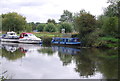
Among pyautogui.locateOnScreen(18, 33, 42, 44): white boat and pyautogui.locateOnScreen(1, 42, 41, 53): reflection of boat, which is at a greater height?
pyautogui.locateOnScreen(18, 33, 42, 44): white boat

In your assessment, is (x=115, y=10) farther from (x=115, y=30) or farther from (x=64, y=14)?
(x=64, y=14)

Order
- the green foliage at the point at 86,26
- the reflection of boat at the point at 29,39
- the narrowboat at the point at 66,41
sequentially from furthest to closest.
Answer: the reflection of boat at the point at 29,39 → the narrowboat at the point at 66,41 → the green foliage at the point at 86,26

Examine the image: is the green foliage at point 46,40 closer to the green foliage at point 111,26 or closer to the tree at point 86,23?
the tree at point 86,23

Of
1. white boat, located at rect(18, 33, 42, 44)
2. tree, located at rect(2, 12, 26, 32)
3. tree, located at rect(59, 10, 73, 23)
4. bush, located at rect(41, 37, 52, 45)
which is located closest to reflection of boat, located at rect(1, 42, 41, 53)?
white boat, located at rect(18, 33, 42, 44)

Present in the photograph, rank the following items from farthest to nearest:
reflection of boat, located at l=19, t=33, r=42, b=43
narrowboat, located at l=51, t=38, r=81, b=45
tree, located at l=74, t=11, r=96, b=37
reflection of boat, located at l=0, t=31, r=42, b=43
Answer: reflection of boat, located at l=0, t=31, r=42, b=43 < reflection of boat, located at l=19, t=33, r=42, b=43 < narrowboat, located at l=51, t=38, r=81, b=45 < tree, located at l=74, t=11, r=96, b=37

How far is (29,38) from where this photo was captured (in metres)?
36.7

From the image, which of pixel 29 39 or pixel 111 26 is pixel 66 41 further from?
pixel 111 26

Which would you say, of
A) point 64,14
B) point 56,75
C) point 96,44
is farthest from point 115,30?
point 64,14

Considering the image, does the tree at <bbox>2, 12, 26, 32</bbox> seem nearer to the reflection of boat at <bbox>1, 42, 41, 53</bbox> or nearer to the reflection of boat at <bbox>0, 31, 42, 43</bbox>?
the reflection of boat at <bbox>0, 31, 42, 43</bbox>

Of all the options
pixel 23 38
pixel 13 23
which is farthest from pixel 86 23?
pixel 13 23

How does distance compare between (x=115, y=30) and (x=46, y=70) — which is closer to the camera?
(x=46, y=70)

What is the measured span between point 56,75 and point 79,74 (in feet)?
4.27

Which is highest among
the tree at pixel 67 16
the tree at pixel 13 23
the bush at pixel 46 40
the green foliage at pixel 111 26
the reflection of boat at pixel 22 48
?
the tree at pixel 67 16

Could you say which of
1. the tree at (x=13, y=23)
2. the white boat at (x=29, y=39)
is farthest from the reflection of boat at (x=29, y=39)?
the tree at (x=13, y=23)
